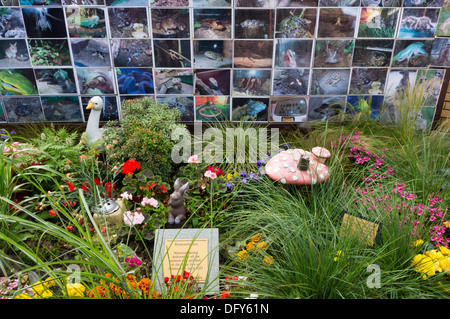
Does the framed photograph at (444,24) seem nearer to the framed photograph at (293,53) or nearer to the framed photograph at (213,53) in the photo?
the framed photograph at (293,53)

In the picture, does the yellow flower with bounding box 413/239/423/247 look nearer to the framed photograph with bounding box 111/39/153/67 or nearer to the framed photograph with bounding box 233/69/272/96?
the framed photograph with bounding box 233/69/272/96

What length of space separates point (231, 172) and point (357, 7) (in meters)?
2.22

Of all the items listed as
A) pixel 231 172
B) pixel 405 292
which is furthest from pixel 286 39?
pixel 405 292

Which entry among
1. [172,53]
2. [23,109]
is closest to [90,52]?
[172,53]

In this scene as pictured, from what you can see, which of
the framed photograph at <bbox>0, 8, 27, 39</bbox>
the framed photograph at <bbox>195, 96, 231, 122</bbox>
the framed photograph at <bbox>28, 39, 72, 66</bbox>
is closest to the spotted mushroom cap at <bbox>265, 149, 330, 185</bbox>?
the framed photograph at <bbox>195, 96, 231, 122</bbox>

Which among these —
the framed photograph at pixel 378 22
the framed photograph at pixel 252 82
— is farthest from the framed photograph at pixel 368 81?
the framed photograph at pixel 252 82

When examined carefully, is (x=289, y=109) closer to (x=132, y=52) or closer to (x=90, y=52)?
(x=132, y=52)

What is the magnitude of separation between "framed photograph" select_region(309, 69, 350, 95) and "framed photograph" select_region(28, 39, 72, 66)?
2.76 m

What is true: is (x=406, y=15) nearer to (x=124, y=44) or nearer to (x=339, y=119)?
(x=339, y=119)

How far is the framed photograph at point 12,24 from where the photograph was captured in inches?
120

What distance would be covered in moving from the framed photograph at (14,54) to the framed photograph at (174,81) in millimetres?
1410

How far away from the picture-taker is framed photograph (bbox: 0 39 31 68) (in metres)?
3.14

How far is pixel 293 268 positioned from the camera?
4.58ft

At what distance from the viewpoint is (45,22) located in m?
3.07
